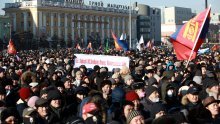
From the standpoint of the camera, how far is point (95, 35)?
94.1 m

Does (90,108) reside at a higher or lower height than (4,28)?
lower

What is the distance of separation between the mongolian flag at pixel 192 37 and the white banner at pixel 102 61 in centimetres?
169

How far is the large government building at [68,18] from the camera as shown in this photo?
81812mm

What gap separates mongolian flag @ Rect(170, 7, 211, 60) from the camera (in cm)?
1000

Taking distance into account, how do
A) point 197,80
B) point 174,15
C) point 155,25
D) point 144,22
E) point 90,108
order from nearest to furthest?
1. point 90,108
2. point 197,80
3. point 144,22
4. point 155,25
5. point 174,15

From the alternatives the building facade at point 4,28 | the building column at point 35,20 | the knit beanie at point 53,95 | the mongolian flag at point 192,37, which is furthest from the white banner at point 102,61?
the building column at point 35,20

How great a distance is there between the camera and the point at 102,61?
1262 centimetres

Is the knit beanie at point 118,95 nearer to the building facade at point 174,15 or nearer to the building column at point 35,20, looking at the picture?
the building column at point 35,20

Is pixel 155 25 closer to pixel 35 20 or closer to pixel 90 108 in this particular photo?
pixel 35 20

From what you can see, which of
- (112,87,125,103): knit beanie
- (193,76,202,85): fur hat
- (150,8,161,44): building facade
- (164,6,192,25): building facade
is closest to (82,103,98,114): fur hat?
(112,87,125,103): knit beanie

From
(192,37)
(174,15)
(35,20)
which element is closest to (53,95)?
(192,37)

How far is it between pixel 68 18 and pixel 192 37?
79.9 m

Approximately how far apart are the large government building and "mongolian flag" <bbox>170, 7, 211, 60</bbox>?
67.7m

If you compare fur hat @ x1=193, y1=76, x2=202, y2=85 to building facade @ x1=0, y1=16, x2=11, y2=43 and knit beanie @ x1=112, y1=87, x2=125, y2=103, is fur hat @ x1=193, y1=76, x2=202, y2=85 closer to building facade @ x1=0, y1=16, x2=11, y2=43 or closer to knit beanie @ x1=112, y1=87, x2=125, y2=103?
knit beanie @ x1=112, y1=87, x2=125, y2=103
